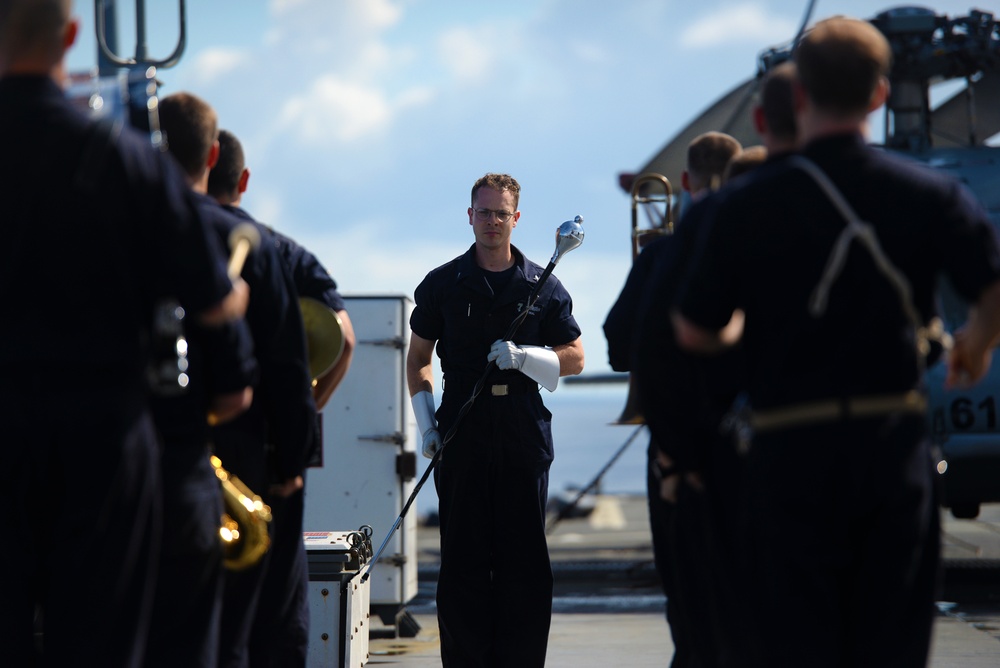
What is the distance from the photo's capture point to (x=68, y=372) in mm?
2816

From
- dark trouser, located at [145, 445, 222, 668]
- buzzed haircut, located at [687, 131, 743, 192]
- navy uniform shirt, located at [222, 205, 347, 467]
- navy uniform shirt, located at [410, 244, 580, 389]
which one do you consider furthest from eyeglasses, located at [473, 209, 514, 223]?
dark trouser, located at [145, 445, 222, 668]

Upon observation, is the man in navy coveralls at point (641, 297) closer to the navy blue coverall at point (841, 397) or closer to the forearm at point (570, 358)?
the forearm at point (570, 358)

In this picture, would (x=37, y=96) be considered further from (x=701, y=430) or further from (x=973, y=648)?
(x=973, y=648)

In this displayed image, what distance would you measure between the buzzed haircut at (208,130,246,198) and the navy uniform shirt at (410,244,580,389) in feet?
6.05

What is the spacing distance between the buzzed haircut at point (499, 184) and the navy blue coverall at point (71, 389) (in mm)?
3330

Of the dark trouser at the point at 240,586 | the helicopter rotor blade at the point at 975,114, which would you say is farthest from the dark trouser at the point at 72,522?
the helicopter rotor blade at the point at 975,114

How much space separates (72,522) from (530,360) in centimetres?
316

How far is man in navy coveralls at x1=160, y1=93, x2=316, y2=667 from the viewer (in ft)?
12.5

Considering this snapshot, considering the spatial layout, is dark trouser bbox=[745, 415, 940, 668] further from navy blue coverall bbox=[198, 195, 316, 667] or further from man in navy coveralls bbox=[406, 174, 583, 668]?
man in navy coveralls bbox=[406, 174, 583, 668]

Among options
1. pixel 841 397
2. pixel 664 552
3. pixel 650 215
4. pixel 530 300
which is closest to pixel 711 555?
pixel 841 397

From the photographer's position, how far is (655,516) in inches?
177

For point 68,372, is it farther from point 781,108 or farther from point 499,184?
point 499,184

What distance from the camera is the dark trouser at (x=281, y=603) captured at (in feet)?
13.2

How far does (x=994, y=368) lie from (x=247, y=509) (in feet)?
22.9
